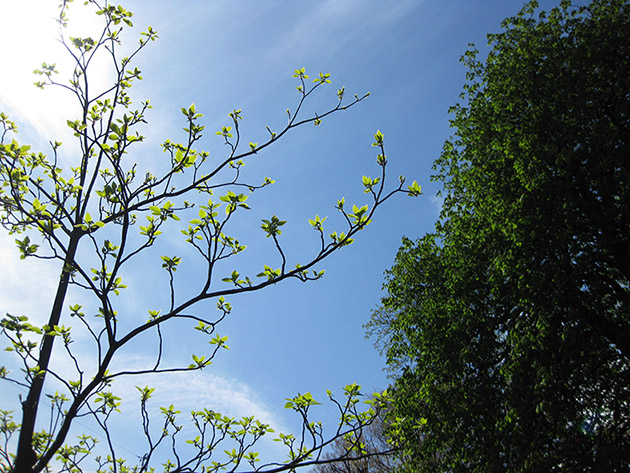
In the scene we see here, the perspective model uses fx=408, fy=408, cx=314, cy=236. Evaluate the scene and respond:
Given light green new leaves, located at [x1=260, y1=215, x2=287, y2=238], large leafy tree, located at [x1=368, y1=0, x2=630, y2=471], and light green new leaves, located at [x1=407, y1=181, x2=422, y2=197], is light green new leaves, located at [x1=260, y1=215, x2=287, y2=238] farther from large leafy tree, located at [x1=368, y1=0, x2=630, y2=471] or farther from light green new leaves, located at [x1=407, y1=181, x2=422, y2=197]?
large leafy tree, located at [x1=368, y1=0, x2=630, y2=471]

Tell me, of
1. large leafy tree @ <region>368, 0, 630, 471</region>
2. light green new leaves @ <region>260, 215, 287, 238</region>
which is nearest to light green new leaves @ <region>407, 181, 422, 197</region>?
light green new leaves @ <region>260, 215, 287, 238</region>

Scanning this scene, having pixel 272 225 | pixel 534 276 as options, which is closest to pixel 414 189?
pixel 272 225

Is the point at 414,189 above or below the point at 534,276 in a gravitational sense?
below

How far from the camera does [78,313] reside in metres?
2.74

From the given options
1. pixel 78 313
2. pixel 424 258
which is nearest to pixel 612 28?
pixel 424 258

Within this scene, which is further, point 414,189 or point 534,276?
point 534,276

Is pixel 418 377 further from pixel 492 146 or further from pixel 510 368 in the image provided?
pixel 492 146

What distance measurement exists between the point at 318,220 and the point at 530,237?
26.2 ft

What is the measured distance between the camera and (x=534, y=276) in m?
8.66

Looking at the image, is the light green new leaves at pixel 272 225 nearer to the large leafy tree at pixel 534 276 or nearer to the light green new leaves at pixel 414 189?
the light green new leaves at pixel 414 189

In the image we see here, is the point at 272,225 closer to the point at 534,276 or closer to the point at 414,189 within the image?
the point at 414,189

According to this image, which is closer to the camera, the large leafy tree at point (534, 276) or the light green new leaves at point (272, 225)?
the light green new leaves at point (272, 225)

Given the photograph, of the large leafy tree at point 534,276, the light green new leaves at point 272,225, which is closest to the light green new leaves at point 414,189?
the light green new leaves at point 272,225

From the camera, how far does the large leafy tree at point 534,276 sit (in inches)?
323
